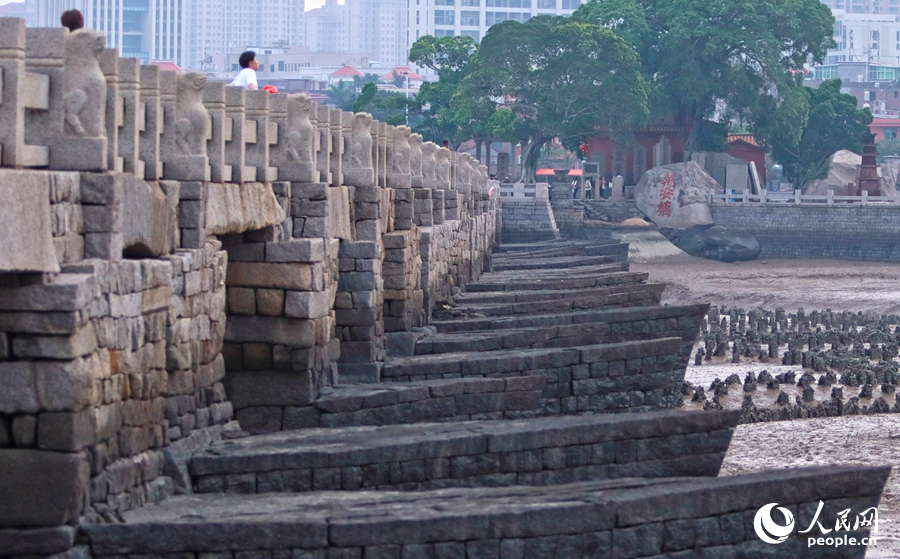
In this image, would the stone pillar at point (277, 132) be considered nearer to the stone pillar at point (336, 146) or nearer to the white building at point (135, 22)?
the stone pillar at point (336, 146)

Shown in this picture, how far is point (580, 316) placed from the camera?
17.8m

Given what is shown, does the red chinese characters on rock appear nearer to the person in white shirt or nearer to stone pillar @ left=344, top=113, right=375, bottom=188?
stone pillar @ left=344, top=113, right=375, bottom=188

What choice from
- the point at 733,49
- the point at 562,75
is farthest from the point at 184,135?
the point at 733,49

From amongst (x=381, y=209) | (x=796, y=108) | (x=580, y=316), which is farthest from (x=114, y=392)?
(x=796, y=108)

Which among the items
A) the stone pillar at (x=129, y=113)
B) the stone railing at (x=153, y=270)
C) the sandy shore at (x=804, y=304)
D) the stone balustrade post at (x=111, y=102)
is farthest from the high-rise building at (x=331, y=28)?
the stone balustrade post at (x=111, y=102)

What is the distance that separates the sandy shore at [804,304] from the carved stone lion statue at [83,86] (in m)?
7.03

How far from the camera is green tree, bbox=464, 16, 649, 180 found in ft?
157

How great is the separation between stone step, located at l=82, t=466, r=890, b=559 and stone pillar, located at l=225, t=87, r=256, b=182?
261 centimetres

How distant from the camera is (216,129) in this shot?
9.95m

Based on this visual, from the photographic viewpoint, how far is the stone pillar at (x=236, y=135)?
10453mm

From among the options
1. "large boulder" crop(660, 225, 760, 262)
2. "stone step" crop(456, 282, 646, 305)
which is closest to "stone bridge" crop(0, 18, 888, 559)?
"stone step" crop(456, 282, 646, 305)

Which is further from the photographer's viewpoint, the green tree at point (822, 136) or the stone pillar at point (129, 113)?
the green tree at point (822, 136)

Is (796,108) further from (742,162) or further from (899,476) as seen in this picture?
(899,476)

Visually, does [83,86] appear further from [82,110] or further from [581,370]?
[581,370]
